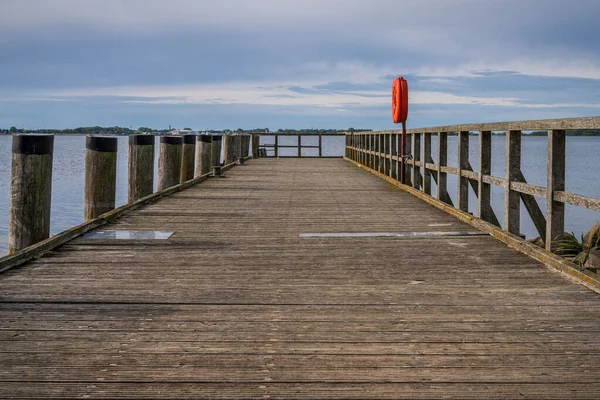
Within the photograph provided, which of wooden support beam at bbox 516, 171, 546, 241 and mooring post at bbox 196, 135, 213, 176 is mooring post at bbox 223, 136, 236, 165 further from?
wooden support beam at bbox 516, 171, 546, 241

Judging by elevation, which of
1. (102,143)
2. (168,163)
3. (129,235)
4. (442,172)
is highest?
(102,143)

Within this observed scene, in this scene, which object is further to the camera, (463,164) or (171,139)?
(171,139)

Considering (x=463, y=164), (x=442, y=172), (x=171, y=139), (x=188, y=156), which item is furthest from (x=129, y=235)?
(x=188, y=156)

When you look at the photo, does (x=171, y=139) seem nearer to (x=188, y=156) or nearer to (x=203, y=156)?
(x=188, y=156)

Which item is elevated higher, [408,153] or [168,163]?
[408,153]

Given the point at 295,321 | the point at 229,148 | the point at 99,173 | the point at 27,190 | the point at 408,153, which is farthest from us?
the point at 229,148

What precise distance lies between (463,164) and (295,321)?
206 inches

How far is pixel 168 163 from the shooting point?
13164mm

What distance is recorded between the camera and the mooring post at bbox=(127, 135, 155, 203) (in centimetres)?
1055

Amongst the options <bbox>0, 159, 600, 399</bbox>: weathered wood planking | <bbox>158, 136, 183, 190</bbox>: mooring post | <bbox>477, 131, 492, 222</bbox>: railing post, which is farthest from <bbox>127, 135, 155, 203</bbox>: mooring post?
<bbox>477, 131, 492, 222</bbox>: railing post

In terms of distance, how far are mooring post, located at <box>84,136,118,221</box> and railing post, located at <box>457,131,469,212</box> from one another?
4.28 m

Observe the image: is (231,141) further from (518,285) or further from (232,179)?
(518,285)

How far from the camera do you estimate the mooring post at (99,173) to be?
333 inches

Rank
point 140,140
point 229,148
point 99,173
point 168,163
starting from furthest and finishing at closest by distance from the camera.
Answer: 1. point 229,148
2. point 168,163
3. point 140,140
4. point 99,173
